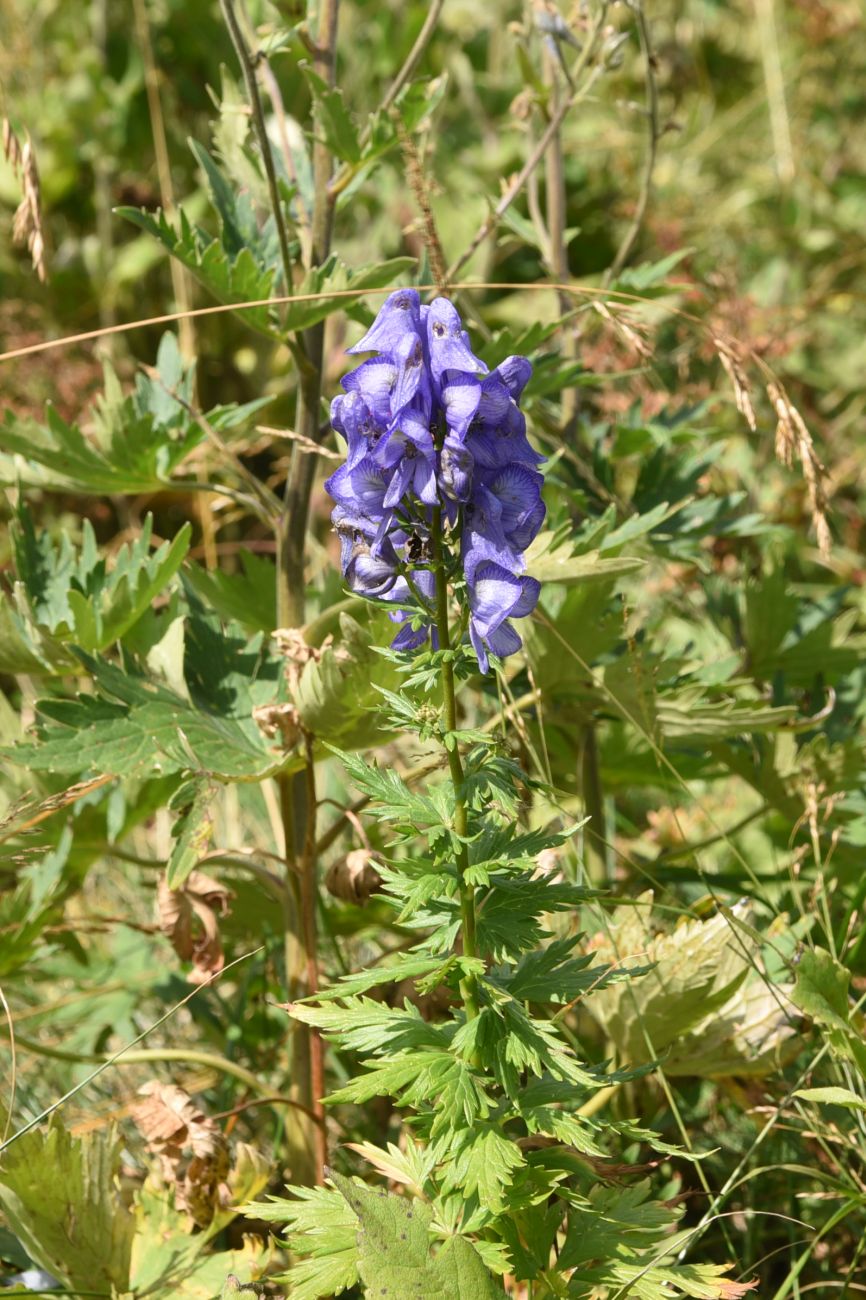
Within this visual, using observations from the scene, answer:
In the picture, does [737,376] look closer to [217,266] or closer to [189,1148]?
[217,266]

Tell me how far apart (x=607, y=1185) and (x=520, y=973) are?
→ 235mm

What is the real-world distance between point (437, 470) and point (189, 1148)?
943 millimetres

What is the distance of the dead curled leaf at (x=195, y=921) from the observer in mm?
1611

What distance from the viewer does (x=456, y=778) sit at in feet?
3.71

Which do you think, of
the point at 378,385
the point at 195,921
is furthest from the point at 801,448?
the point at 195,921

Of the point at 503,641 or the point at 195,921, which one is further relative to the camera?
the point at 195,921

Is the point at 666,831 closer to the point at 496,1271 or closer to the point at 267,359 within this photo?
the point at 496,1271

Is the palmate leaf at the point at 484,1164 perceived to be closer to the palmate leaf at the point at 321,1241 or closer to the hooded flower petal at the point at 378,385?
the palmate leaf at the point at 321,1241

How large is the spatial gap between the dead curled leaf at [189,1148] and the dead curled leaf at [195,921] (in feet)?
0.54

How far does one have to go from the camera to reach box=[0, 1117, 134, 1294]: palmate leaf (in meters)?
1.34

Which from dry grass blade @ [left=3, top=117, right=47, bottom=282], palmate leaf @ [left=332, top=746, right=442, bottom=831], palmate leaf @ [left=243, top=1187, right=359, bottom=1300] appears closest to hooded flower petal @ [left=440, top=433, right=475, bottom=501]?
palmate leaf @ [left=332, top=746, right=442, bottom=831]

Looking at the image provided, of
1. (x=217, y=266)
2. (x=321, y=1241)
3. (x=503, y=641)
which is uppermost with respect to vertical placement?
(x=217, y=266)

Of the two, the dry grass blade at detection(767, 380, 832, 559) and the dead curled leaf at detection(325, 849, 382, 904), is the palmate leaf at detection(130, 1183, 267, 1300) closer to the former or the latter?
the dead curled leaf at detection(325, 849, 382, 904)

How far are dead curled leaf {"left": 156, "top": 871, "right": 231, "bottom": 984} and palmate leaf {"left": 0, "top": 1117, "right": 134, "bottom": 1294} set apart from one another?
0.28 m
